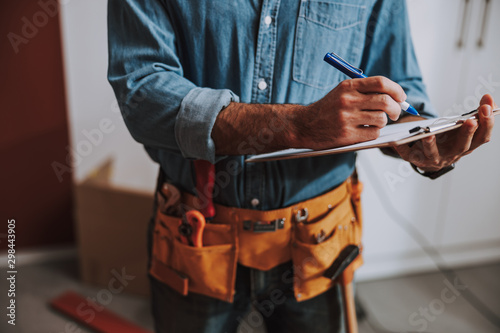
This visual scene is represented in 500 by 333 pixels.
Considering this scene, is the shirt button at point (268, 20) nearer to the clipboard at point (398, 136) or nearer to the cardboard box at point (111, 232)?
the clipboard at point (398, 136)

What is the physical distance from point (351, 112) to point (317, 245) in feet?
1.08

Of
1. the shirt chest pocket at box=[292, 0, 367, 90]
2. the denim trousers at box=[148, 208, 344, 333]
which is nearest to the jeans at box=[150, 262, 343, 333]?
the denim trousers at box=[148, 208, 344, 333]

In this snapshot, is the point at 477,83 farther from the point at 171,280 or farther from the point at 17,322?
the point at 17,322

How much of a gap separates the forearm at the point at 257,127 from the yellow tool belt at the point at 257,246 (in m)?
0.18

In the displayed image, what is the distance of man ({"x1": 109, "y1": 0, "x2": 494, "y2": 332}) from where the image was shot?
61 cm

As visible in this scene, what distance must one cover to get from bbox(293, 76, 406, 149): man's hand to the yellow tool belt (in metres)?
0.23

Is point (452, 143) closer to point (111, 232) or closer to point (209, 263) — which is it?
point (209, 263)

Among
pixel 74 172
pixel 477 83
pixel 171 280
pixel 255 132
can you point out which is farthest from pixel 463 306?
pixel 74 172

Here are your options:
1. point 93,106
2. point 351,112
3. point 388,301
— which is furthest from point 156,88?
point 388,301

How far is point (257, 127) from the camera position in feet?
1.99

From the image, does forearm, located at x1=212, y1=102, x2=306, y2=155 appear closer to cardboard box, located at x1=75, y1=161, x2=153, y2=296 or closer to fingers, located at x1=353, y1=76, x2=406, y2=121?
fingers, located at x1=353, y1=76, x2=406, y2=121

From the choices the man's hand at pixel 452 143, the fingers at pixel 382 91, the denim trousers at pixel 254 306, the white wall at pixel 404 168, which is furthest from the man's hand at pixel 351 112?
the white wall at pixel 404 168

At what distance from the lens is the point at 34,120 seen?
1.90 meters

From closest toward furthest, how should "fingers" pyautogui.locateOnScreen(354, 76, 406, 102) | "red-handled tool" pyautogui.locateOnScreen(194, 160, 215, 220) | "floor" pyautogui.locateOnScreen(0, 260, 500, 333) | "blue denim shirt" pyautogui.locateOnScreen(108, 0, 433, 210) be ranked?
"fingers" pyautogui.locateOnScreen(354, 76, 406, 102) < "blue denim shirt" pyautogui.locateOnScreen(108, 0, 433, 210) < "red-handled tool" pyautogui.locateOnScreen(194, 160, 215, 220) < "floor" pyautogui.locateOnScreen(0, 260, 500, 333)
